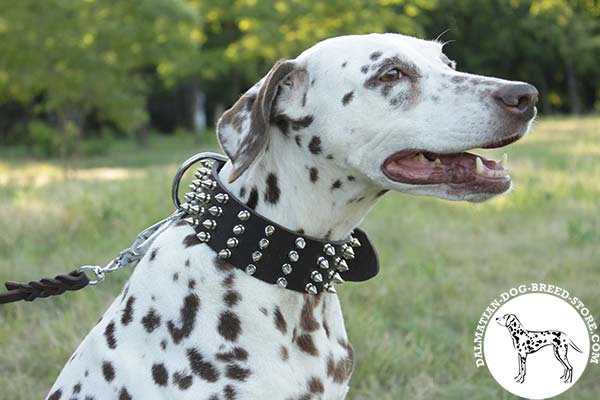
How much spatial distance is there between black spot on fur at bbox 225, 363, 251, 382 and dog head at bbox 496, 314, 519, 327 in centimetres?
233

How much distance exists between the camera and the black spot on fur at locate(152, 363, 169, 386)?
7.88ft

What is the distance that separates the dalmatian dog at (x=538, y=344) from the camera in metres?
3.95

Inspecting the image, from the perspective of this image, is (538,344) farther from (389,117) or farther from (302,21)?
(302,21)

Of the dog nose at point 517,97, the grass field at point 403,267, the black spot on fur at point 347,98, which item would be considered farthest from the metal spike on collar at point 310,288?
the grass field at point 403,267

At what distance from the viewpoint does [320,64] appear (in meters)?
2.66

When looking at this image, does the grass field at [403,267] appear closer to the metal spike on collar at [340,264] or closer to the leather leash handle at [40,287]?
the leather leash handle at [40,287]

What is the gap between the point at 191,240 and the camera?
8.46 ft

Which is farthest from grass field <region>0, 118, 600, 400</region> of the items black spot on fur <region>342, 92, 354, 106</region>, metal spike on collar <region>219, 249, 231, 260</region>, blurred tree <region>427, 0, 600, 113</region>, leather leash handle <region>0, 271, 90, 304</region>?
blurred tree <region>427, 0, 600, 113</region>

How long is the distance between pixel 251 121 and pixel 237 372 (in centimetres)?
84

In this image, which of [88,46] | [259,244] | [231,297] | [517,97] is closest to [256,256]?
[259,244]

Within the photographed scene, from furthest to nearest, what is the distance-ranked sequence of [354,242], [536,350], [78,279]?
[536,350] → [78,279] → [354,242]

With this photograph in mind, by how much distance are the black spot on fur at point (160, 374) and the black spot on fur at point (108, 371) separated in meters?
0.15

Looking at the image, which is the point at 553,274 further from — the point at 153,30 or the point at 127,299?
the point at 153,30

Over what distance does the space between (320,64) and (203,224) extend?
71cm
